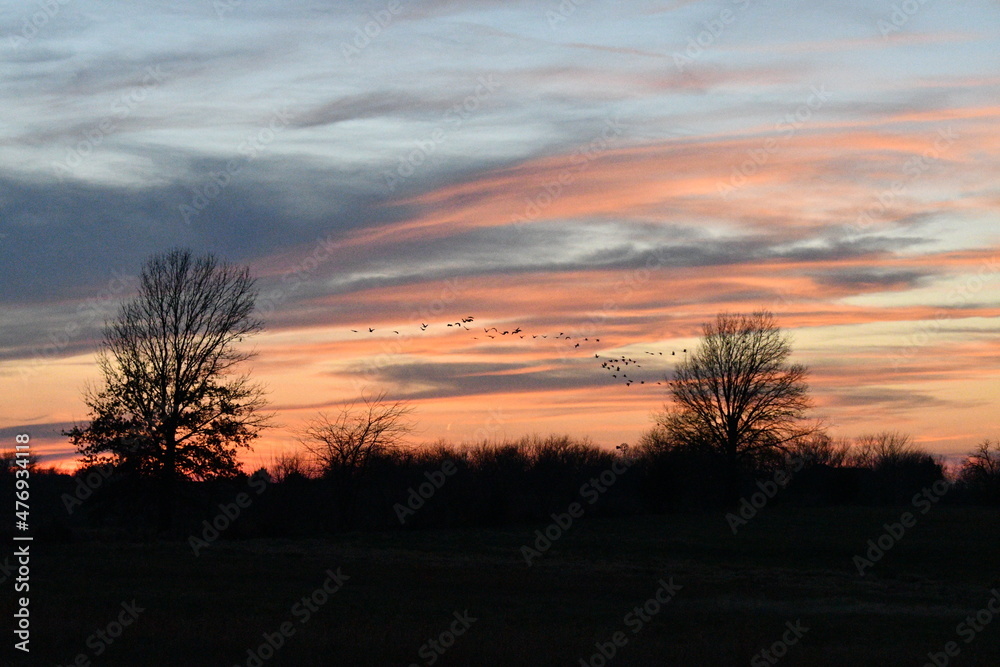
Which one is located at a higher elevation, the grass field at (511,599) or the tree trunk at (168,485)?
the tree trunk at (168,485)

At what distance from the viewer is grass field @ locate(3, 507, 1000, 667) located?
55.4 ft

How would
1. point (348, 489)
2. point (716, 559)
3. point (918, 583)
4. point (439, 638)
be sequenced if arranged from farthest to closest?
point (348, 489), point (716, 559), point (918, 583), point (439, 638)

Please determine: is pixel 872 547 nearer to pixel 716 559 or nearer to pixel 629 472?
pixel 716 559

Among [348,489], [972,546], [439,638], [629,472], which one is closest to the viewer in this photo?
[439,638]

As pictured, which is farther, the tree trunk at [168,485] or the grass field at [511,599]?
the tree trunk at [168,485]

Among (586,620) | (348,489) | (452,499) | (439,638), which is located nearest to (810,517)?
(452,499)

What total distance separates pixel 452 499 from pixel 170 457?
2215 centimetres

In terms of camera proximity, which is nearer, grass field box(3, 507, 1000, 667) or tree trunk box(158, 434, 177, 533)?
grass field box(3, 507, 1000, 667)

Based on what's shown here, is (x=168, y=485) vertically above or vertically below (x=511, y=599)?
above

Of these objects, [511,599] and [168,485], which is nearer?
[511,599]

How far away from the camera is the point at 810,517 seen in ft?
209

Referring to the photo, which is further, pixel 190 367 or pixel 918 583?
pixel 190 367

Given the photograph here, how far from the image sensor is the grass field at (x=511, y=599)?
16.9 meters

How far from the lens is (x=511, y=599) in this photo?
26000 mm
